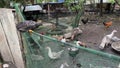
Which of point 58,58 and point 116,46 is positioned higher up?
point 58,58

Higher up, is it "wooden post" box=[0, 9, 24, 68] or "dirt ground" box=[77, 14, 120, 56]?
"wooden post" box=[0, 9, 24, 68]

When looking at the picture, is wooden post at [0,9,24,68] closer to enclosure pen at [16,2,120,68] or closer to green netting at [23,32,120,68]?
enclosure pen at [16,2,120,68]

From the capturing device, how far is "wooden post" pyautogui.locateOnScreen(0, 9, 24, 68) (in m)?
2.88

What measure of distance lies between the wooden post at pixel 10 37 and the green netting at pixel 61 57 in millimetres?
342

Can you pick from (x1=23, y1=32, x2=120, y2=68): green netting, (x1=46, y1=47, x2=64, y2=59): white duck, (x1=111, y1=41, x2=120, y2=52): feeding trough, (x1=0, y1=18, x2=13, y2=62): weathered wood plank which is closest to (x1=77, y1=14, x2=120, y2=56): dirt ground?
(x1=111, y1=41, x2=120, y2=52): feeding trough

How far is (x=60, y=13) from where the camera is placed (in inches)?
483

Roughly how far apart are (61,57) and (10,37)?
1376mm

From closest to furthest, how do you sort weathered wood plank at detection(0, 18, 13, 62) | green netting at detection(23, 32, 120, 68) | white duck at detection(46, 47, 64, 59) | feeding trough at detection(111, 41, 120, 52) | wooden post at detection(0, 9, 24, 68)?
green netting at detection(23, 32, 120, 68) < white duck at detection(46, 47, 64, 59) < wooden post at detection(0, 9, 24, 68) < weathered wood plank at detection(0, 18, 13, 62) < feeding trough at detection(111, 41, 120, 52)

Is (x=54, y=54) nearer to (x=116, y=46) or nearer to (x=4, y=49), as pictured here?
(x=4, y=49)

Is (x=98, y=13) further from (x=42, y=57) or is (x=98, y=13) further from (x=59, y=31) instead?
(x=42, y=57)

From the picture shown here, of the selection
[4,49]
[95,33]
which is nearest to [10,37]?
[4,49]

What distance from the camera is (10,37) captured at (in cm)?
300

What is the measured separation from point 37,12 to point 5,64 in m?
7.94

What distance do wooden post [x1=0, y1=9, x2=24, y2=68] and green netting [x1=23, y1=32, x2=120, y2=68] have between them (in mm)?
Answer: 342
